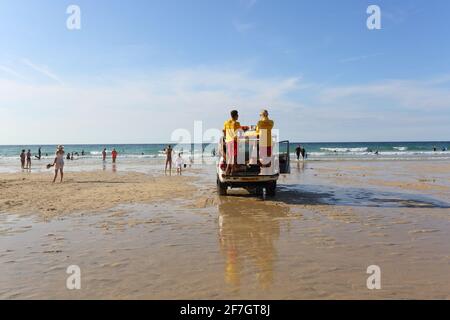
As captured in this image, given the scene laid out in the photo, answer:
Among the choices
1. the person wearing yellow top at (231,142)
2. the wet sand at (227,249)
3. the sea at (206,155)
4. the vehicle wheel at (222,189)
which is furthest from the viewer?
the sea at (206,155)

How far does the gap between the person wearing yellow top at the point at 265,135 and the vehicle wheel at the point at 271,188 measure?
1090 mm

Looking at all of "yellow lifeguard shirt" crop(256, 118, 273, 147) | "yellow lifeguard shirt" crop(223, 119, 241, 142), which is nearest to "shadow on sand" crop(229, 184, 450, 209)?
"yellow lifeguard shirt" crop(256, 118, 273, 147)

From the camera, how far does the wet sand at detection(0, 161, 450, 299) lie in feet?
16.6

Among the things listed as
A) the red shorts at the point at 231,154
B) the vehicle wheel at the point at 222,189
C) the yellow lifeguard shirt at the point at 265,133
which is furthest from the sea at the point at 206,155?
the yellow lifeguard shirt at the point at 265,133

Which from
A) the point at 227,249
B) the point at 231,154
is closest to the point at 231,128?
the point at 231,154

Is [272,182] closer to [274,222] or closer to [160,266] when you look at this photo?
[274,222]

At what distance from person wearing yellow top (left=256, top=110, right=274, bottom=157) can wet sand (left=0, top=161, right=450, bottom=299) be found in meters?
Answer: 1.77

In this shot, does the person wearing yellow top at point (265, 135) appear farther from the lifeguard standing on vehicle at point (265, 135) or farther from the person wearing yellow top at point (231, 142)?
the person wearing yellow top at point (231, 142)

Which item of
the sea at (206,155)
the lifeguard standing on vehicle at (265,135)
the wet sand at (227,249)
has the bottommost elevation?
the wet sand at (227,249)

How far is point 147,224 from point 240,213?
2.68 m

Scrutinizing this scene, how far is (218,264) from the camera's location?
6.05 m

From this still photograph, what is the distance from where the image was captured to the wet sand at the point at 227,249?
5.06m

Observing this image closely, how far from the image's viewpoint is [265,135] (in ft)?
43.0
